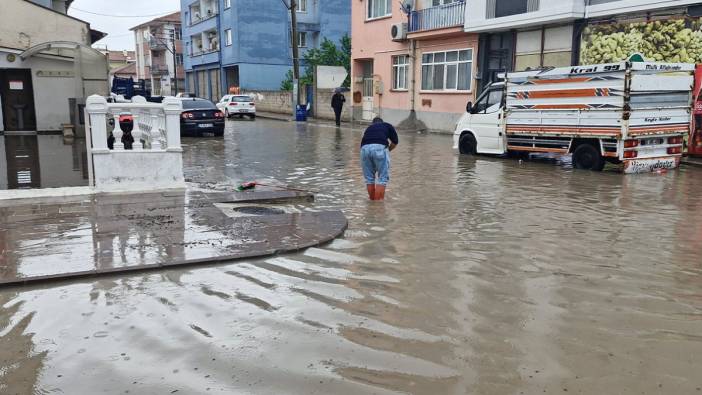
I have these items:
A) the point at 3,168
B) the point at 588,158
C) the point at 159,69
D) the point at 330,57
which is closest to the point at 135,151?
the point at 3,168

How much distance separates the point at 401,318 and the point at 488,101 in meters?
12.6

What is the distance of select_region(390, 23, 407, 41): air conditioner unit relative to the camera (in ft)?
89.0

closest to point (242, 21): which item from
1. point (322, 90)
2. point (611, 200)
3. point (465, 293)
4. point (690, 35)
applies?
point (322, 90)

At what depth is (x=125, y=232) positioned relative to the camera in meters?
6.40

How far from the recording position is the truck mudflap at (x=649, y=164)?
41.9 ft

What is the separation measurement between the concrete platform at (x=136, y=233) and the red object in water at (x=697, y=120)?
36.8 feet

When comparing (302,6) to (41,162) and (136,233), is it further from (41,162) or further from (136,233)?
(136,233)

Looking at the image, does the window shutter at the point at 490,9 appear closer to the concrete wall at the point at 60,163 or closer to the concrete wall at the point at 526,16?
the concrete wall at the point at 526,16

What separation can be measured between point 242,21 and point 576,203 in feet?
132

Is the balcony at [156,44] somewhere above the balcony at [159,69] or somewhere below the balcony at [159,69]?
above

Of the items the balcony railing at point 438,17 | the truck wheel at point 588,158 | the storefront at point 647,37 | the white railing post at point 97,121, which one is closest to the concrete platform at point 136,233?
the white railing post at point 97,121

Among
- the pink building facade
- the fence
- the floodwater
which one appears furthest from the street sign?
the floodwater

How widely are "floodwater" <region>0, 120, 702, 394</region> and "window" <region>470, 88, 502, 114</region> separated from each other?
8.26 metres

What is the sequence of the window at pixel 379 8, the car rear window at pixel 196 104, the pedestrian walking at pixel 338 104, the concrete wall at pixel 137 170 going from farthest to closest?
the pedestrian walking at pixel 338 104, the window at pixel 379 8, the car rear window at pixel 196 104, the concrete wall at pixel 137 170
